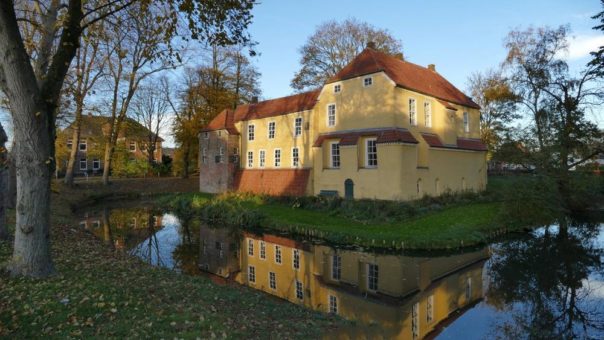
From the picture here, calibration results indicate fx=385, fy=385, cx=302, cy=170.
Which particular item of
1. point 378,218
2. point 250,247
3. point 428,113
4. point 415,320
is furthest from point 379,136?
point 415,320

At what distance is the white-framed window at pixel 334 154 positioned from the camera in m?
25.3

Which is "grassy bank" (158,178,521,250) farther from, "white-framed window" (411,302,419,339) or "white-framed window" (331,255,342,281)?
"white-framed window" (411,302,419,339)

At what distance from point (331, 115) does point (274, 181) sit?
710 cm

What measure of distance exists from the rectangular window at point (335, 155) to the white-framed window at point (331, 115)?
1464 millimetres

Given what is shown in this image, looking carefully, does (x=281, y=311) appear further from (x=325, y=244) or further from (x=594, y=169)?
(x=594, y=169)

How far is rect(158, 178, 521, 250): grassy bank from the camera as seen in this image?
614 inches

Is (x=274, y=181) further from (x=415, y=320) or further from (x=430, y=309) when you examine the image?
(x=415, y=320)

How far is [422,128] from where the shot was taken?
24453mm

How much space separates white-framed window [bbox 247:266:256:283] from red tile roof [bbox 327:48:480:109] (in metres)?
14.2

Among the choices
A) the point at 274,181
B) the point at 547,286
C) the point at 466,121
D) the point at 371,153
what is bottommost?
the point at 547,286

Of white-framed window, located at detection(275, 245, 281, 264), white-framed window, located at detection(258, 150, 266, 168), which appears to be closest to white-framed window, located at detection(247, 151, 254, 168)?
white-framed window, located at detection(258, 150, 266, 168)

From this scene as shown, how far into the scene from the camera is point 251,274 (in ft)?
41.2

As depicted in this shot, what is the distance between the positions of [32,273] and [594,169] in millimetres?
28377

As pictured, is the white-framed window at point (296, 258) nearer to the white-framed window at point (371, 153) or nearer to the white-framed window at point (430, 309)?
the white-framed window at point (430, 309)
